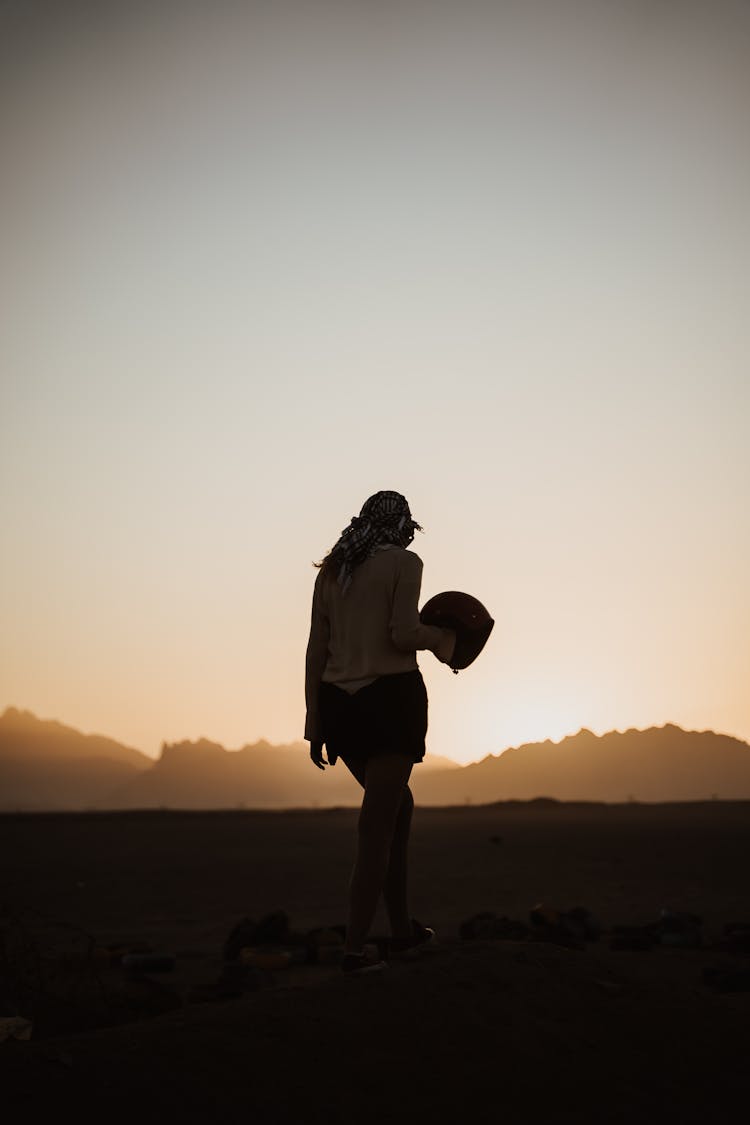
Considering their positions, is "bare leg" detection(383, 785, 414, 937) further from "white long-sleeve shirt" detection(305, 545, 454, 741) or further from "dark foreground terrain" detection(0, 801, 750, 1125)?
"white long-sleeve shirt" detection(305, 545, 454, 741)

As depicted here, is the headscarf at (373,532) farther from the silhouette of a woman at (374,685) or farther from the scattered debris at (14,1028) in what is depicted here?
the scattered debris at (14,1028)

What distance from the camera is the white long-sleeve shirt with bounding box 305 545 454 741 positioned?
18.3 feet

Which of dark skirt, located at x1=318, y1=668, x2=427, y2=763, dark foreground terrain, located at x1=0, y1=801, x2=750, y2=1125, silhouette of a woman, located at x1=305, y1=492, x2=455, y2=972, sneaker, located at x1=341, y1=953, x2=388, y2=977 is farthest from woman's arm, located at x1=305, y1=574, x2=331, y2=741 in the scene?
dark foreground terrain, located at x1=0, y1=801, x2=750, y2=1125

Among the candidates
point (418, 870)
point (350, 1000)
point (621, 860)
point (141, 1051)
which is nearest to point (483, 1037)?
point (350, 1000)

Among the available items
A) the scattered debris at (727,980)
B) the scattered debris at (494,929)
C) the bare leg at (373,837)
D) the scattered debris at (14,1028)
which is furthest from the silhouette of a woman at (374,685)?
the scattered debris at (494,929)

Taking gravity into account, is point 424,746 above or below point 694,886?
above

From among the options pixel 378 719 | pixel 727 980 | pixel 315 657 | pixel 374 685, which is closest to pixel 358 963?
pixel 378 719

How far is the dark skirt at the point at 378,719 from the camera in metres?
5.55

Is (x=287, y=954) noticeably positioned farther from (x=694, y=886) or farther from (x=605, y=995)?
(x=694, y=886)

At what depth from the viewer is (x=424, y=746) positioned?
5.73m

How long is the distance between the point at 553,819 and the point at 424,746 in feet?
82.3

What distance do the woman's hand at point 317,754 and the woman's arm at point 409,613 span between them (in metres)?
0.69

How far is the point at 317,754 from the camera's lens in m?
5.84

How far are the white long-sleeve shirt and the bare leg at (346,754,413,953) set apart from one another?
1.30 ft
